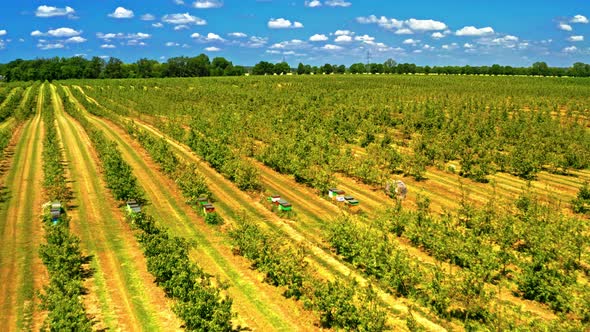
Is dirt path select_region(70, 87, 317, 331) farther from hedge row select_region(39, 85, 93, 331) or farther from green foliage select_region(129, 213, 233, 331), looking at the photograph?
hedge row select_region(39, 85, 93, 331)

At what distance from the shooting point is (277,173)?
37.5 metres

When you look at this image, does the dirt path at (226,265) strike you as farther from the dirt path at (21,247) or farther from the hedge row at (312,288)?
the dirt path at (21,247)

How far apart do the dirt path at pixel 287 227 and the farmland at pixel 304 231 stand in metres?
0.11

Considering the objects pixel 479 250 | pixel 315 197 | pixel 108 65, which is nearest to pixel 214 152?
pixel 315 197

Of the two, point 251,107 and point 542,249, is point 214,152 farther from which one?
point 251,107

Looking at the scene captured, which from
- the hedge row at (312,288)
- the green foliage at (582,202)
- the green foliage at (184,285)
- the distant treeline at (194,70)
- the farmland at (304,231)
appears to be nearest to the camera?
the green foliage at (184,285)

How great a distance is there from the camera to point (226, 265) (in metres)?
20.4

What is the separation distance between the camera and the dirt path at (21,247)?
1623cm

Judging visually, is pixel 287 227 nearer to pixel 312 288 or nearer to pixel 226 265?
pixel 226 265

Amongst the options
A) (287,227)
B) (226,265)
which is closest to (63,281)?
(226,265)

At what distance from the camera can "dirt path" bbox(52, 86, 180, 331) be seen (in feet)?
52.3

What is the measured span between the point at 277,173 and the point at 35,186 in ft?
61.3

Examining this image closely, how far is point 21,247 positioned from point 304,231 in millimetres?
14657

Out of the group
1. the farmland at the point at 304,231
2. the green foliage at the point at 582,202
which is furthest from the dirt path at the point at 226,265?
the green foliage at the point at 582,202
